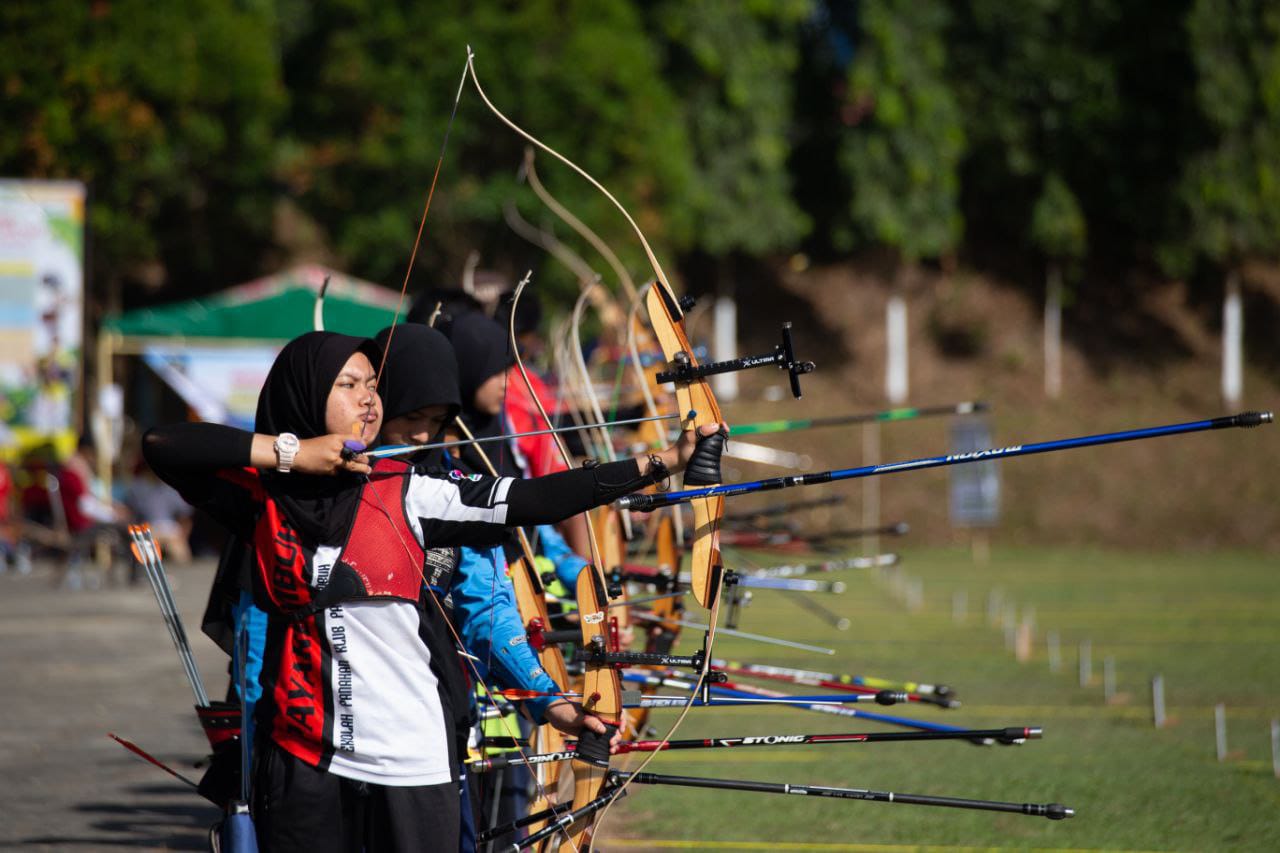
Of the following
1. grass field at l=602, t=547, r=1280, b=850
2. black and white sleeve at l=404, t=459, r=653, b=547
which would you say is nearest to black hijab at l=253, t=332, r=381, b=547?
black and white sleeve at l=404, t=459, r=653, b=547

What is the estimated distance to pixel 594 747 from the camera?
3.66 metres

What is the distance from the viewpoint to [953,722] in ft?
27.7

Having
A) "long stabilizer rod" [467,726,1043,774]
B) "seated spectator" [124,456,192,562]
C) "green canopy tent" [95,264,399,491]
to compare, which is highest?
"green canopy tent" [95,264,399,491]

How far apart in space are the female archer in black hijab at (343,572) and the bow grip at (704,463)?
4 cm

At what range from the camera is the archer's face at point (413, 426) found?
359 centimetres

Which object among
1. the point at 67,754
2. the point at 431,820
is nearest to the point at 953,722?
the point at 67,754

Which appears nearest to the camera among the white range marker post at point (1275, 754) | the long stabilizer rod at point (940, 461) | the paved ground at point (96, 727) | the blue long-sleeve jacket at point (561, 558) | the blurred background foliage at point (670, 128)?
the long stabilizer rod at point (940, 461)

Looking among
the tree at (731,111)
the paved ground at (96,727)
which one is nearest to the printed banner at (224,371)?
the paved ground at (96,727)

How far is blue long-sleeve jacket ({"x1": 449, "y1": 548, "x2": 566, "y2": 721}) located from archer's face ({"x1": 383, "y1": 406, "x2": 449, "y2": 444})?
380mm

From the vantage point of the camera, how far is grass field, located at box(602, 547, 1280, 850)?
598cm

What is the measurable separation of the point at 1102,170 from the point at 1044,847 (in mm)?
31642

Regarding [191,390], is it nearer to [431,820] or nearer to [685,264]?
[431,820]

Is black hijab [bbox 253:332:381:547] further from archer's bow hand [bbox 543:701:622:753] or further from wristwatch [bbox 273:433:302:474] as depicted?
archer's bow hand [bbox 543:701:622:753]

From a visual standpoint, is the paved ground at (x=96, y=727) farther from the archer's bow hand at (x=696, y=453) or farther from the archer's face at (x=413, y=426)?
the archer's bow hand at (x=696, y=453)
